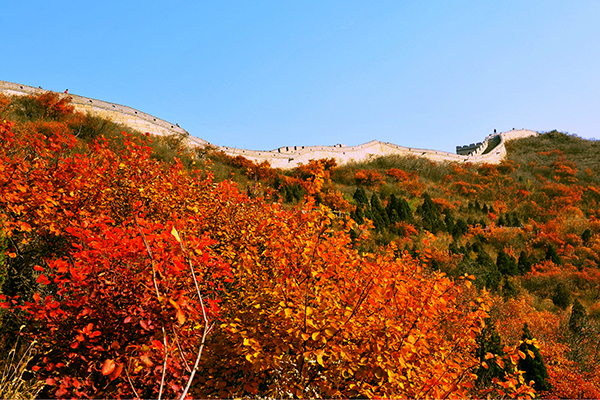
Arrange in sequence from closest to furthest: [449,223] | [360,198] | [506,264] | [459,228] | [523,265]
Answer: [506,264] → [523,265] → [360,198] → [459,228] → [449,223]

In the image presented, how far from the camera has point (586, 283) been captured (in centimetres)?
2020

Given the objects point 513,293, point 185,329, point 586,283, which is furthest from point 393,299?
point 586,283

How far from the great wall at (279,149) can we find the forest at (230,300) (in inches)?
223

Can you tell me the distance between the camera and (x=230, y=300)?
19.4 ft

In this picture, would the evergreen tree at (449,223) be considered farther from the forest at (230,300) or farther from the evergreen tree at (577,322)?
the evergreen tree at (577,322)

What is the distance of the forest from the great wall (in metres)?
5.66

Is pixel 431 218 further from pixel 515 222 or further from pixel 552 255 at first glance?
pixel 515 222

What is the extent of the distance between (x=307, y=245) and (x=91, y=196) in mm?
5061

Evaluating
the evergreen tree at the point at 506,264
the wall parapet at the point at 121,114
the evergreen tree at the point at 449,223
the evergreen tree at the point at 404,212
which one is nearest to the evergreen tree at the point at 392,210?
the evergreen tree at the point at 404,212

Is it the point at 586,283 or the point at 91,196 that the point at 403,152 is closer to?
the point at 586,283

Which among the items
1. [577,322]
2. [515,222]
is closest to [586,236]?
[515,222]

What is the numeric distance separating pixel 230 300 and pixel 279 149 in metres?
31.7

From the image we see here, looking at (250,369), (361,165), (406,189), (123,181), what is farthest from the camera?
(361,165)

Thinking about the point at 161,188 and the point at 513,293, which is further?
the point at 513,293
